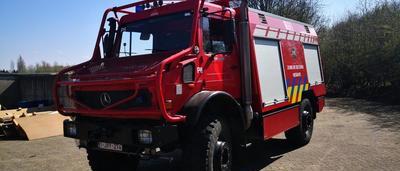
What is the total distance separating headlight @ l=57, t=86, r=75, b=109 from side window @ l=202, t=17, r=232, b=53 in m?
2.11

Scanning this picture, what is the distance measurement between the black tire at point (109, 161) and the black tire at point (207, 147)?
1903mm

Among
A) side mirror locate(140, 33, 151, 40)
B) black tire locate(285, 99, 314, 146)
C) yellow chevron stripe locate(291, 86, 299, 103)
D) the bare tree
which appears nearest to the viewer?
side mirror locate(140, 33, 151, 40)

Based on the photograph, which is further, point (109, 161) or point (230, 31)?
point (109, 161)

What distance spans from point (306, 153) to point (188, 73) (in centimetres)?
396

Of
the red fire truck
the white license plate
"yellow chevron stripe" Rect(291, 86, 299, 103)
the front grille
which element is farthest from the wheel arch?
"yellow chevron stripe" Rect(291, 86, 299, 103)

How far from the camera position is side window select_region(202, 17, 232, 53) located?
6.04 metres

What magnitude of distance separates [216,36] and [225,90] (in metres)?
0.84

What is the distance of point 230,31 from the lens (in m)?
6.49

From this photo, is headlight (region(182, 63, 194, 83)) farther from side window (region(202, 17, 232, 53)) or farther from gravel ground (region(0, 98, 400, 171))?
gravel ground (region(0, 98, 400, 171))

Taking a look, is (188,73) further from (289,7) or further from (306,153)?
(289,7)

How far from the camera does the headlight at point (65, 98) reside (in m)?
6.11

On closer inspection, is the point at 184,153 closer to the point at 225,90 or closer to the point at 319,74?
the point at 225,90

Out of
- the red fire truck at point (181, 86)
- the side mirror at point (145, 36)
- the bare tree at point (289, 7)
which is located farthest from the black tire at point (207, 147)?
the bare tree at point (289, 7)

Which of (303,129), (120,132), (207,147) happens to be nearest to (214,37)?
(207,147)
